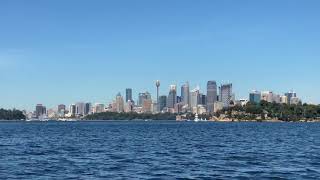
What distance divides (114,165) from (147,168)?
3473 mm

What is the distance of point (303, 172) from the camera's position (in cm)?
4556

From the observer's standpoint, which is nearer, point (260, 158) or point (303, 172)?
point (303, 172)

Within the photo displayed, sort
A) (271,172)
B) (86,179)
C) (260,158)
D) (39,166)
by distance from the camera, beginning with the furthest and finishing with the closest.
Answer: (260,158) → (39,166) → (271,172) → (86,179)

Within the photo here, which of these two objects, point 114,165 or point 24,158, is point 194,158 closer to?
point 114,165

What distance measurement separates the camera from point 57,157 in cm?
5891

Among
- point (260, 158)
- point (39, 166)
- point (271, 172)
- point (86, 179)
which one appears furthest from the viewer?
point (260, 158)

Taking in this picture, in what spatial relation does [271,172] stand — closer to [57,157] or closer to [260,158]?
[260,158]

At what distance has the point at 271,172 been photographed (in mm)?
44844

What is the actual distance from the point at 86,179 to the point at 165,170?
772cm

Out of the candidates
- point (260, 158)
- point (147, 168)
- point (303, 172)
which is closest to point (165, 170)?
point (147, 168)

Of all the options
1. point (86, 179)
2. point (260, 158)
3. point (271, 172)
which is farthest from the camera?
point (260, 158)

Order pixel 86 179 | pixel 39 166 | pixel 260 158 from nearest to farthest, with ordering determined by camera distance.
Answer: pixel 86 179 → pixel 39 166 → pixel 260 158

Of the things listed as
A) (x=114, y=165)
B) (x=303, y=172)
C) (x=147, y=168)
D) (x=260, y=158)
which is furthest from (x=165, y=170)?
(x=260, y=158)

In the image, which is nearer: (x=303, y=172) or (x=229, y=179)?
(x=229, y=179)
